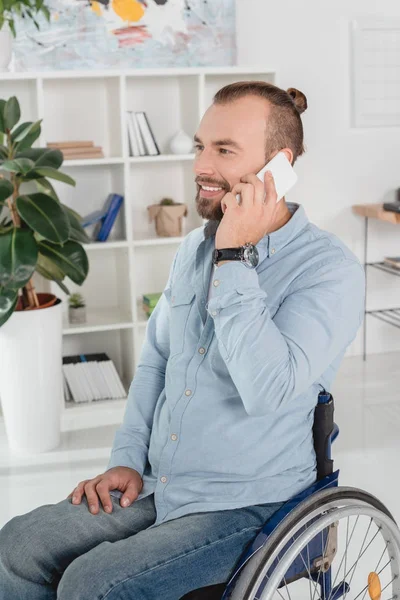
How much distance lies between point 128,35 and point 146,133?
0.46 m

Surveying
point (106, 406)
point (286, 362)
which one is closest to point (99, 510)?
point (286, 362)

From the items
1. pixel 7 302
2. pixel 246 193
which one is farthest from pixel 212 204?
pixel 7 302

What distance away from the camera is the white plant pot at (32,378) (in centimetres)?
320

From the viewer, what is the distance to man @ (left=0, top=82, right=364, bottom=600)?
1432 millimetres

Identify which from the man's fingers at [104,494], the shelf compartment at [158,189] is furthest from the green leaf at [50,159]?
the man's fingers at [104,494]

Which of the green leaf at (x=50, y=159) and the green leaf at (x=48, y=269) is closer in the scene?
the green leaf at (x=50, y=159)

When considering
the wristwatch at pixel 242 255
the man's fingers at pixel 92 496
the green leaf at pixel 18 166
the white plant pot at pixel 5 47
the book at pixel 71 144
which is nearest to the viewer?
the wristwatch at pixel 242 255

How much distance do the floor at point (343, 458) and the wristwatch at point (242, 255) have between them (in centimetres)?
145

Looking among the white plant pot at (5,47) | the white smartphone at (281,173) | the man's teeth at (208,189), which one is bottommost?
the man's teeth at (208,189)

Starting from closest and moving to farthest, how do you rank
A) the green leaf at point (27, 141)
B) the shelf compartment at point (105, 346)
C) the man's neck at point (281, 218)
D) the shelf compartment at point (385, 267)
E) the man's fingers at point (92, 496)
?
1. the man's fingers at point (92, 496)
2. the man's neck at point (281, 218)
3. the green leaf at point (27, 141)
4. the shelf compartment at point (105, 346)
5. the shelf compartment at point (385, 267)

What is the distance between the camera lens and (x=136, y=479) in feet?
5.58

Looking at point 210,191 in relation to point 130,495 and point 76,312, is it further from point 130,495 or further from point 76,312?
point 76,312

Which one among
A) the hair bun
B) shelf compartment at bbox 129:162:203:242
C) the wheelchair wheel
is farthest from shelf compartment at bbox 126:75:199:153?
the wheelchair wheel

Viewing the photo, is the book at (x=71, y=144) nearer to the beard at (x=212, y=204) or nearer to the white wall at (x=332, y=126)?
the white wall at (x=332, y=126)
